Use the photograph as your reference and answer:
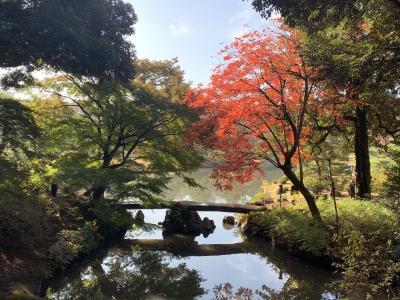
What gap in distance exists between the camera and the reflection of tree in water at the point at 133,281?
10.1 m

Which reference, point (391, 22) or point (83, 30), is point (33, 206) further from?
point (391, 22)

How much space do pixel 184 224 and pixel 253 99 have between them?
851cm

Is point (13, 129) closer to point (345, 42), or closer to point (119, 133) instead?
point (119, 133)

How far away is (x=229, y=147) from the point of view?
521 inches

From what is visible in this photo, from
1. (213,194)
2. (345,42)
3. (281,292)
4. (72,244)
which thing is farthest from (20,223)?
(213,194)

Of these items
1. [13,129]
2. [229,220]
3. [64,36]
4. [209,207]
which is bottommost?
[229,220]

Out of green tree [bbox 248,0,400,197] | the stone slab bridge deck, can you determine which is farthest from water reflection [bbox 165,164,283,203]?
green tree [bbox 248,0,400,197]

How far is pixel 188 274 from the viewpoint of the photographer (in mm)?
12211

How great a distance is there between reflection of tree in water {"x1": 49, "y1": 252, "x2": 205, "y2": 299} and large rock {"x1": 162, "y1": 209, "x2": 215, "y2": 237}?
407cm

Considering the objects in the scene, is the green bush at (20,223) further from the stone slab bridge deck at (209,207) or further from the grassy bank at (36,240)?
the stone slab bridge deck at (209,207)

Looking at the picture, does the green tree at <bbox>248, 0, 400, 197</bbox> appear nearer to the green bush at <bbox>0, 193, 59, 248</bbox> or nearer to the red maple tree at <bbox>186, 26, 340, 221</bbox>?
the red maple tree at <bbox>186, 26, 340, 221</bbox>

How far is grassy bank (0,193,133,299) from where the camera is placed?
28.9ft

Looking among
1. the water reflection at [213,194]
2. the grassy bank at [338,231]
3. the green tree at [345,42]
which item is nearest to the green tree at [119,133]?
the grassy bank at [338,231]

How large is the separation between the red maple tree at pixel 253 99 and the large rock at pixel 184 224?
4.93m
